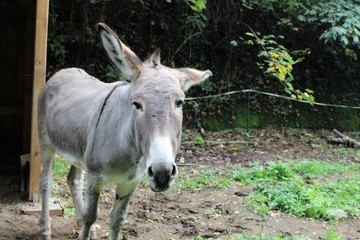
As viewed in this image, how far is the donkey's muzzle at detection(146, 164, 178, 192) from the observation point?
1.89 metres

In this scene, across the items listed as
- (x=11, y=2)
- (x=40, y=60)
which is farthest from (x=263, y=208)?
(x=11, y=2)

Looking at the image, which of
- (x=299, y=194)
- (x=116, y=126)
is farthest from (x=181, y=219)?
(x=116, y=126)

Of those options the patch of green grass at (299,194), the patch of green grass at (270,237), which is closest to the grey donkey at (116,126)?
the patch of green grass at (270,237)

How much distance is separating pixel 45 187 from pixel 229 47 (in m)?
7.12

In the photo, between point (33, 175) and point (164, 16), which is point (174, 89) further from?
point (164, 16)

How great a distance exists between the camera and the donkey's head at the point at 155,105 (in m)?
1.92

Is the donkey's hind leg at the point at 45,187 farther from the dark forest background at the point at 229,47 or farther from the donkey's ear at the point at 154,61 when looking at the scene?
the dark forest background at the point at 229,47

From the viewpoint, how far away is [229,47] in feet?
32.4

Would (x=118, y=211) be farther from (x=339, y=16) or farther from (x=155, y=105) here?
(x=339, y=16)

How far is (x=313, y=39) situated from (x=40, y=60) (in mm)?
8246

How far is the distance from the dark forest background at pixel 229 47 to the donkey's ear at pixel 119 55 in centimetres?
591

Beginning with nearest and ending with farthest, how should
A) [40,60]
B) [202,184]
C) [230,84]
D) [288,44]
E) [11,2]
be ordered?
[40,60], [202,184], [11,2], [230,84], [288,44]

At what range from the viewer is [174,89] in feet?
7.19

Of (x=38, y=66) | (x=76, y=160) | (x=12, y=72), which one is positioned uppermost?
(x=38, y=66)
